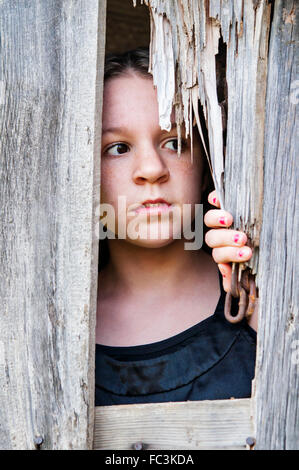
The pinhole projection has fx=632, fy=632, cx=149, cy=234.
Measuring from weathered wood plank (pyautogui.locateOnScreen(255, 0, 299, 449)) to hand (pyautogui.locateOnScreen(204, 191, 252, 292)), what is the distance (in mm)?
52

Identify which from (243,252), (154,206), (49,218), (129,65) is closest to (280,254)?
(243,252)

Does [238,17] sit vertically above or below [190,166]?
above

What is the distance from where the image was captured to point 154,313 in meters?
2.01

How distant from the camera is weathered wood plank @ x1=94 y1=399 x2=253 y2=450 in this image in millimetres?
1555

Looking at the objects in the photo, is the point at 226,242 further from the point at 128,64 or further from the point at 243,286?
the point at 128,64

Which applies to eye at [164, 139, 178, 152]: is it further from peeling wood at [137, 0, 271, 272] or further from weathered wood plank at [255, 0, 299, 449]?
weathered wood plank at [255, 0, 299, 449]

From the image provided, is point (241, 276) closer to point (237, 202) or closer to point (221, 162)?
point (237, 202)

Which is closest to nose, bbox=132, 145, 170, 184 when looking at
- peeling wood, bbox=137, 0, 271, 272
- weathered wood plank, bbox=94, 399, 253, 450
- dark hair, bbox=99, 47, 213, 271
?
peeling wood, bbox=137, 0, 271, 272

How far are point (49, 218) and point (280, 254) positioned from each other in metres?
0.58

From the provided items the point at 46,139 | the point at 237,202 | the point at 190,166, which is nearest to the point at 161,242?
the point at 190,166

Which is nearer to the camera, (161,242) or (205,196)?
(161,242)

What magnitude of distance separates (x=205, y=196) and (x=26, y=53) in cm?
90

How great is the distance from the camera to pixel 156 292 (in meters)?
2.06

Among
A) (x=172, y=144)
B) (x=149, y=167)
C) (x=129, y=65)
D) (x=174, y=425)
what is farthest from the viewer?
(x=129, y=65)
